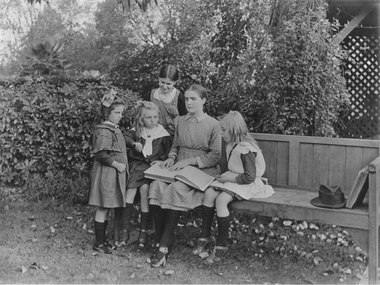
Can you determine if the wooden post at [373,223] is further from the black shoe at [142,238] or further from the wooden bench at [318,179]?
the black shoe at [142,238]

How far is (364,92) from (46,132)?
17.8ft

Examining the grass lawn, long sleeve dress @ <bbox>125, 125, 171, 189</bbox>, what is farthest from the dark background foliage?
long sleeve dress @ <bbox>125, 125, 171, 189</bbox>

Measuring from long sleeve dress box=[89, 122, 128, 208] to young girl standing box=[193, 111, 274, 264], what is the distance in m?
A: 0.78

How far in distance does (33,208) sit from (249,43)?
3.68 meters

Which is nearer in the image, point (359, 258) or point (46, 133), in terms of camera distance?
point (359, 258)

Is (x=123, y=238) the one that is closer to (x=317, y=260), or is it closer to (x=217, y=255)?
(x=217, y=255)

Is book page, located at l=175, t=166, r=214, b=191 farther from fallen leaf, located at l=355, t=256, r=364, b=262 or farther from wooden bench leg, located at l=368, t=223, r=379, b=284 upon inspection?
fallen leaf, located at l=355, t=256, r=364, b=262

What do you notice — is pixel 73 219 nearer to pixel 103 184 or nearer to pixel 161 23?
pixel 103 184

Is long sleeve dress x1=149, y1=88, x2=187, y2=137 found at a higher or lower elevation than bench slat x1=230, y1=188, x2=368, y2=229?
higher

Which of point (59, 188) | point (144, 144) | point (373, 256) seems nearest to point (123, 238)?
point (144, 144)

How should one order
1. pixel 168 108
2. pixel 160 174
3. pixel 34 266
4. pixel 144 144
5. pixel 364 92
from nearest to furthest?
1. pixel 34 266
2. pixel 160 174
3. pixel 144 144
4. pixel 168 108
5. pixel 364 92

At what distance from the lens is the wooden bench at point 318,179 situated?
363cm

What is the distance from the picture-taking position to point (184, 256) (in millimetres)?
4406

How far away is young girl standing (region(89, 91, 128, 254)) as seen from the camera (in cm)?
432
